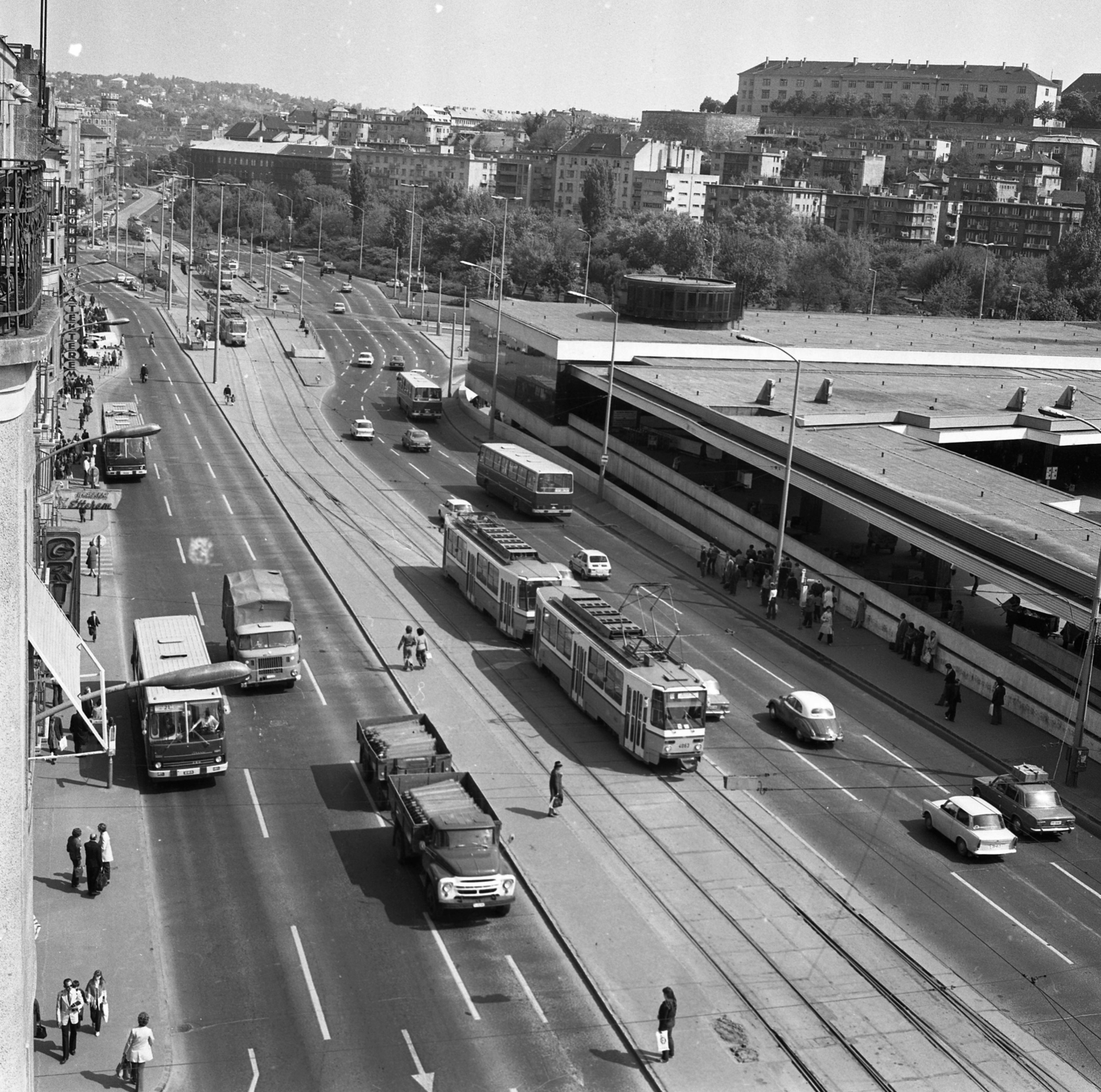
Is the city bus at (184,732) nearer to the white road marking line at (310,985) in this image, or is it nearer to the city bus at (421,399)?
the white road marking line at (310,985)

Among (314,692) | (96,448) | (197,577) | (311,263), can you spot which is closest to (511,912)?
(314,692)

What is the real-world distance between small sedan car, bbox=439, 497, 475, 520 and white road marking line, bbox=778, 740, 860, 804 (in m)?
19.9

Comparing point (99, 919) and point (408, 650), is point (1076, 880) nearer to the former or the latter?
point (408, 650)

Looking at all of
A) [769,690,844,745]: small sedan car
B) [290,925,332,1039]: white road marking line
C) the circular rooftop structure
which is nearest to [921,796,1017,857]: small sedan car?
[769,690,844,745]: small sedan car

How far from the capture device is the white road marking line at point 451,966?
1075 inches

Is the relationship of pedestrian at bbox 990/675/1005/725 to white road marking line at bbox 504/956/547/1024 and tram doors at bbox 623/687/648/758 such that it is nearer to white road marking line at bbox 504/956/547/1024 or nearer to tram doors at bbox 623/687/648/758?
tram doors at bbox 623/687/648/758

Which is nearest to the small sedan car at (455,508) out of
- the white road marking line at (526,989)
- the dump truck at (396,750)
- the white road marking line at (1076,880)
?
the dump truck at (396,750)

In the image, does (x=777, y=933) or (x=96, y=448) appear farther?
(x=96, y=448)

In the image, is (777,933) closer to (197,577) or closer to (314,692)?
(314,692)

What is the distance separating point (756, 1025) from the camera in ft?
89.7

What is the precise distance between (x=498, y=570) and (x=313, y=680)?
329 inches

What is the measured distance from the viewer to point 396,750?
36.0 meters

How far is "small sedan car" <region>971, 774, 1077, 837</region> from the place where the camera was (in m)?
36.5

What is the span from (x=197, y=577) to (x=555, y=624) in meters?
16.2
